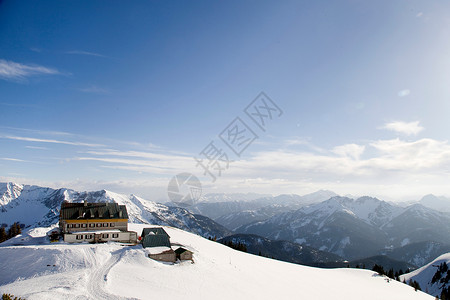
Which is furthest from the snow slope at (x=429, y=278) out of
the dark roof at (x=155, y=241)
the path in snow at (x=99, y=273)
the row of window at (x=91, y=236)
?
the path in snow at (x=99, y=273)

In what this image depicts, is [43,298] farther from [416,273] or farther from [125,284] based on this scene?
A: [416,273]

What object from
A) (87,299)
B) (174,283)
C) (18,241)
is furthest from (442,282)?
Answer: (18,241)

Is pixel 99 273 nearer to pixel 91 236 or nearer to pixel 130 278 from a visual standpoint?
pixel 130 278

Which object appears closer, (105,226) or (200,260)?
(200,260)

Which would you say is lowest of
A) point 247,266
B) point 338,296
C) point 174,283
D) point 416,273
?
point 416,273

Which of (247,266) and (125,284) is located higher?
(125,284)

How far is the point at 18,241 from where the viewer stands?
2099 inches

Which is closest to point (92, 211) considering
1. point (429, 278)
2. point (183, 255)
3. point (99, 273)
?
point (183, 255)

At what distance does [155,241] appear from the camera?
50750 mm

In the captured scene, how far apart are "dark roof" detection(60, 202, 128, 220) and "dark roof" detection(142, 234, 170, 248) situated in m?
15.0

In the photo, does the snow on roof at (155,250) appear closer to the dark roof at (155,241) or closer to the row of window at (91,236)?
the dark roof at (155,241)

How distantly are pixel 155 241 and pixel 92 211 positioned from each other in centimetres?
2064

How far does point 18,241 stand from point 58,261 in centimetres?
2520

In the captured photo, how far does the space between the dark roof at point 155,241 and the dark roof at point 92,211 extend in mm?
15007
